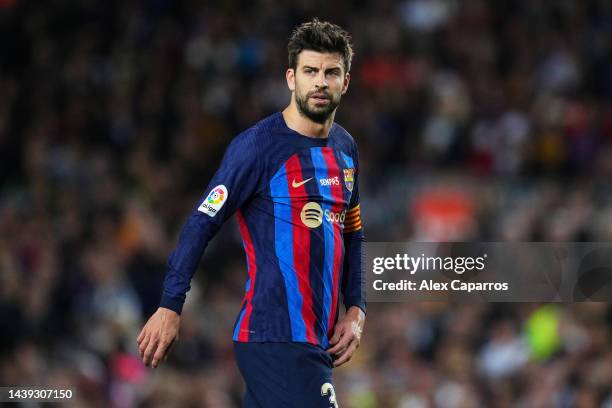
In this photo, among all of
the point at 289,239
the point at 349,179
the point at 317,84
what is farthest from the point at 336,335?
the point at 317,84

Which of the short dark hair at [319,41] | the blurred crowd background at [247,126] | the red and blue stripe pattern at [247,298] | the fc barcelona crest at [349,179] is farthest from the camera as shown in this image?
the blurred crowd background at [247,126]

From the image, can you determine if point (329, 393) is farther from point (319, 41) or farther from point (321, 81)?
point (319, 41)

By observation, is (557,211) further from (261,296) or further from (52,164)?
(261,296)

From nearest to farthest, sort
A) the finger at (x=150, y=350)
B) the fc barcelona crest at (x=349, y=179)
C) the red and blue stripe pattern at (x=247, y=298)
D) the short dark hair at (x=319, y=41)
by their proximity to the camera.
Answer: the finger at (x=150, y=350) → the red and blue stripe pattern at (x=247, y=298) → the short dark hair at (x=319, y=41) → the fc barcelona crest at (x=349, y=179)

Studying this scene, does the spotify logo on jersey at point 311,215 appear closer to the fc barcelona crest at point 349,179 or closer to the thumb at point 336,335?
the fc barcelona crest at point 349,179

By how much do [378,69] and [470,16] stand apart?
1.39 meters

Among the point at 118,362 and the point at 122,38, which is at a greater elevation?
the point at 122,38

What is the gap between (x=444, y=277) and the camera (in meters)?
6.64

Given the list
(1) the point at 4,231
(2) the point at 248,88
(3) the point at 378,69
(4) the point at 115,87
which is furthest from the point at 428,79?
(1) the point at 4,231

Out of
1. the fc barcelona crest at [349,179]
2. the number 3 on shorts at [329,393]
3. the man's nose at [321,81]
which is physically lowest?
the number 3 on shorts at [329,393]

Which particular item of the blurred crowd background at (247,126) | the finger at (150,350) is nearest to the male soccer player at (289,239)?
the finger at (150,350)

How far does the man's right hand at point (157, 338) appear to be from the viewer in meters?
4.45

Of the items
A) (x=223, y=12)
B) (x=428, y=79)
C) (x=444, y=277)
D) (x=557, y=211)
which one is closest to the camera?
(x=444, y=277)

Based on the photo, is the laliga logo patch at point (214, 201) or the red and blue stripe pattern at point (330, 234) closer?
the laliga logo patch at point (214, 201)
